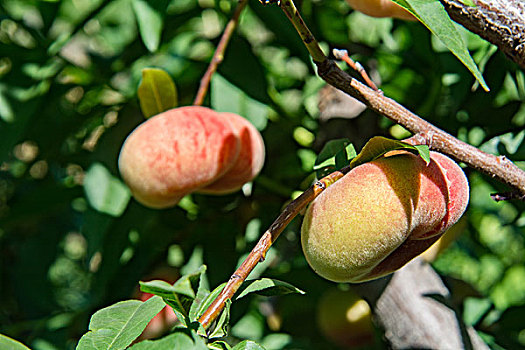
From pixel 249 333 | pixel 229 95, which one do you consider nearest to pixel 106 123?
pixel 229 95

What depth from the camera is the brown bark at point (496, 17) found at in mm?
517

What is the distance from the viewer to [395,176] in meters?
0.48

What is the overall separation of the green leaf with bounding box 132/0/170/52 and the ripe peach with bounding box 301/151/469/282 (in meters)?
0.37

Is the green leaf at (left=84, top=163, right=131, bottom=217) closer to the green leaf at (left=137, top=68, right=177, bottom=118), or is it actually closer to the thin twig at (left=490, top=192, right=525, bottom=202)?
the green leaf at (left=137, top=68, right=177, bottom=118)

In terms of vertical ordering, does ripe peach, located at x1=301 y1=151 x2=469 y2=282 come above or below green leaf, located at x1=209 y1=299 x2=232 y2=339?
above

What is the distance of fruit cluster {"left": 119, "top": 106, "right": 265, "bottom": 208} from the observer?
2.30ft

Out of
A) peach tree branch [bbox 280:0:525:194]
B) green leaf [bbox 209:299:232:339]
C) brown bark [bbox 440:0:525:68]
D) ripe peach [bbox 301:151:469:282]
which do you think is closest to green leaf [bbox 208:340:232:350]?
green leaf [bbox 209:299:232:339]

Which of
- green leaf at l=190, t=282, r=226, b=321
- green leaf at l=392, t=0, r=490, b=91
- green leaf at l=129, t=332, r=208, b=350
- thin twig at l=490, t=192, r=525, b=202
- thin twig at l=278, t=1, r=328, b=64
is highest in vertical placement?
green leaf at l=392, t=0, r=490, b=91

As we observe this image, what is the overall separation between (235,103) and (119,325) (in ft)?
1.49

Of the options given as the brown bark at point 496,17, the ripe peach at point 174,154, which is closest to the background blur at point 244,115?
the ripe peach at point 174,154

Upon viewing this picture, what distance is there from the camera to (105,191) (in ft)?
2.84

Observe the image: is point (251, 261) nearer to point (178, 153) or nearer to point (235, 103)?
point (178, 153)

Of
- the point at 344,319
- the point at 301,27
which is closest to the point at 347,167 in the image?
the point at 301,27

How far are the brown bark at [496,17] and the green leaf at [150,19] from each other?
1.26 feet
